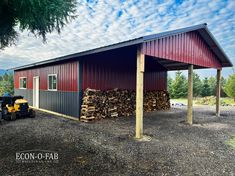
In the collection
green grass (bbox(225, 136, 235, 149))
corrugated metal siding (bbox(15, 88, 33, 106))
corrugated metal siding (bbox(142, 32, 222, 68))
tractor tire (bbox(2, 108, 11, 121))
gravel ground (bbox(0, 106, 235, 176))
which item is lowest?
green grass (bbox(225, 136, 235, 149))

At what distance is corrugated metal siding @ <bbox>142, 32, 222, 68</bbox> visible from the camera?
6046 millimetres

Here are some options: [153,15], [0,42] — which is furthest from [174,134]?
[0,42]

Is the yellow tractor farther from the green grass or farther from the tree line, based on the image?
the tree line

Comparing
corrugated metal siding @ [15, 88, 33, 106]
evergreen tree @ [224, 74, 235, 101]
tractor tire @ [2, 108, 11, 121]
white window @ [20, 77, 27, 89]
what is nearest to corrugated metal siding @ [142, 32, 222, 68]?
tractor tire @ [2, 108, 11, 121]

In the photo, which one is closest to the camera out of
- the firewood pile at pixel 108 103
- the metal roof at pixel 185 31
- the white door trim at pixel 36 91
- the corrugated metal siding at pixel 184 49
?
the metal roof at pixel 185 31

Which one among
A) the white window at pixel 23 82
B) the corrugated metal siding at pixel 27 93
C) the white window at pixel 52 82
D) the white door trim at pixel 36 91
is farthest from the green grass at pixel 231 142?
the white window at pixel 23 82

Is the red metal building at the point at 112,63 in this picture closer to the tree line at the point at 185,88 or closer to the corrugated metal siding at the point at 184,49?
the corrugated metal siding at the point at 184,49

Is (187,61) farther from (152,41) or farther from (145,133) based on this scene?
(145,133)

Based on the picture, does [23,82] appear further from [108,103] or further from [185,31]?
[185,31]

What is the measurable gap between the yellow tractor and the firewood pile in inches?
115

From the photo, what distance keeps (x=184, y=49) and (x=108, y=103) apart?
461cm

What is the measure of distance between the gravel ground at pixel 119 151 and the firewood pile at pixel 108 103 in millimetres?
1671

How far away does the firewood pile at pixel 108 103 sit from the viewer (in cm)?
802

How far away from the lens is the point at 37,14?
5531mm
